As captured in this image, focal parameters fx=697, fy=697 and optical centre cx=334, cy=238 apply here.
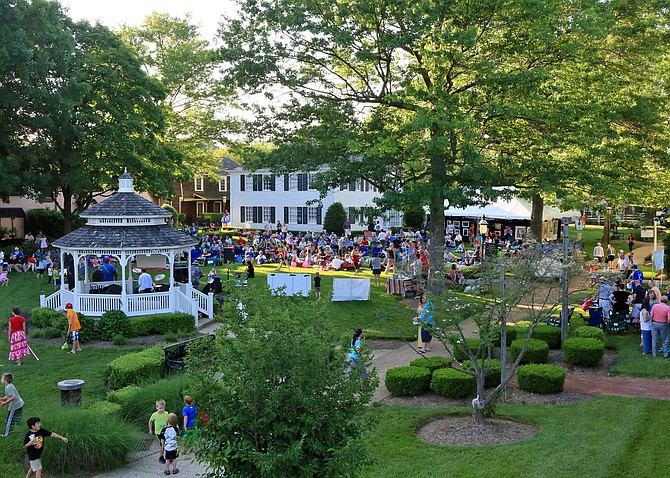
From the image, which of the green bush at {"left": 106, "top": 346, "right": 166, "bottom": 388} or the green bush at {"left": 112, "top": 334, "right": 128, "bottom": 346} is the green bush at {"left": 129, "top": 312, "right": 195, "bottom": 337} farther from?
the green bush at {"left": 106, "top": 346, "right": 166, "bottom": 388}

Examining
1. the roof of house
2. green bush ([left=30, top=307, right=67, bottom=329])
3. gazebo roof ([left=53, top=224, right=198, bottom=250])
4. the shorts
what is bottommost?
the shorts

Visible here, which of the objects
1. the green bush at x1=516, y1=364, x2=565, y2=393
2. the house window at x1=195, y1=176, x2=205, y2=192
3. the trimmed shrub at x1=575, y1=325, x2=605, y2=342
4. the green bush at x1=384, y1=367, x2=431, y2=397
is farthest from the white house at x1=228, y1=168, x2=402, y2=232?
the green bush at x1=516, y1=364, x2=565, y2=393

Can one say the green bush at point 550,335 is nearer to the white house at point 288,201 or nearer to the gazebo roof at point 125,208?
the gazebo roof at point 125,208

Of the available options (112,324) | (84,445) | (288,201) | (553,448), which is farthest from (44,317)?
(288,201)

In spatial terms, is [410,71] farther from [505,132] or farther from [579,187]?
[579,187]

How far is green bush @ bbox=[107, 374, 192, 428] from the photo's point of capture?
13.5 meters

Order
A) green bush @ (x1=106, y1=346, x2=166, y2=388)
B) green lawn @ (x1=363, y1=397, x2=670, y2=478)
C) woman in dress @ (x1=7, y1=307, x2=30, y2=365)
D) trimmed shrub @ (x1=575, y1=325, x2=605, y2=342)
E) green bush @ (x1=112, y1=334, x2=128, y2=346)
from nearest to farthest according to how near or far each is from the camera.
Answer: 1. green lawn @ (x1=363, y1=397, x2=670, y2=478)
2. green bush @ (x1=106, y1=346, x2=166, y2=388)
3. woman in dress @ (x1=7, y1=307, x2=30, y2=365)
4. trimmed shrub @ (x1=575, y1=325, x2=605, y2=342)
5. green bush @ (x1=112, y1=334, x2=128, y2=346)

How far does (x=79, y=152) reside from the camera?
36688 millimetres

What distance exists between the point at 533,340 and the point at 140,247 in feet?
40.7

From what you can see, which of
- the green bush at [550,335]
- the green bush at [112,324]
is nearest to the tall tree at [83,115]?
the green bush at [112,324]

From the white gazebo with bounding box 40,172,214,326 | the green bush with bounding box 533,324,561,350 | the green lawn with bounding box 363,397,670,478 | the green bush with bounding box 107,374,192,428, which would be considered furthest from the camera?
the white gazebo with bounding box 40,172,214,326

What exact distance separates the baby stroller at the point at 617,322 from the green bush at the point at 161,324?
496 inches

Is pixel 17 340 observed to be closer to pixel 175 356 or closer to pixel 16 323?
pixel 16 323

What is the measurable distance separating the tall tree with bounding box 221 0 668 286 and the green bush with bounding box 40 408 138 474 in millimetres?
11792
